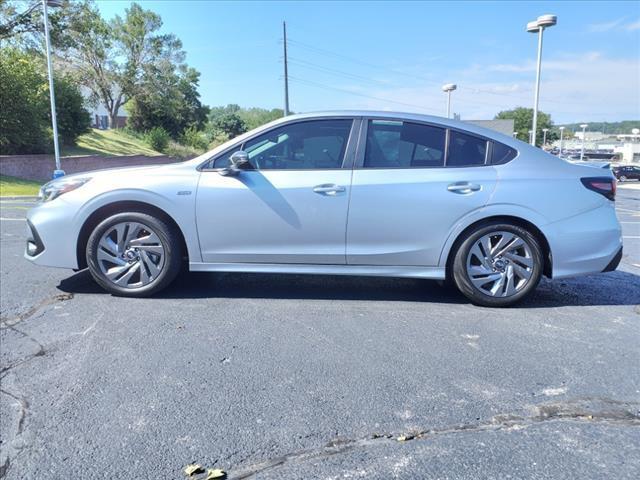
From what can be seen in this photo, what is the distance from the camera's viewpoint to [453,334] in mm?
3809

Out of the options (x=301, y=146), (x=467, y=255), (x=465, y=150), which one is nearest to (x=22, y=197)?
(x=301, y=146)

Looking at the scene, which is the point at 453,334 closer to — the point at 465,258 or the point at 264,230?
the point at 465,258

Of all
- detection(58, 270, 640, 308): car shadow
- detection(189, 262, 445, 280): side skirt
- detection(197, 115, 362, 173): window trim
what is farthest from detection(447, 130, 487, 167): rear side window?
detection(58, 270, 640, 308): car shadow

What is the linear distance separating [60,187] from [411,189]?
122 inches

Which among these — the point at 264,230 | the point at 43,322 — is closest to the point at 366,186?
the point at 264,230

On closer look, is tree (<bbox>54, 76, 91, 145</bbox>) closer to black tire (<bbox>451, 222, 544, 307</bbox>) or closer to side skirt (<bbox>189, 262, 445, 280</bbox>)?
side skirt (<bbox>189, 262, 445, 280</bbox>)

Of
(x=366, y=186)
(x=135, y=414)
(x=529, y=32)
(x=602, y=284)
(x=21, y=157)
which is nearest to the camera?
(x=135, y=414)

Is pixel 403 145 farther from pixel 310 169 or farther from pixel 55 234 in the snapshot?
pixel 55 234

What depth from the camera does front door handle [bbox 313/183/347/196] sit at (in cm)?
430

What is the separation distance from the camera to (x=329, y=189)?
430 centimetres

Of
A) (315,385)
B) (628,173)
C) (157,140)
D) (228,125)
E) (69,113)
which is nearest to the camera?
(315,385)

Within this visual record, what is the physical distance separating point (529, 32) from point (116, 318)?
1831cm

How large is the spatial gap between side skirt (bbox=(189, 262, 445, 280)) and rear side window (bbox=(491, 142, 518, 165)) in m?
1.06

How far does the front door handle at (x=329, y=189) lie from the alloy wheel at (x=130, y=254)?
1450mm
